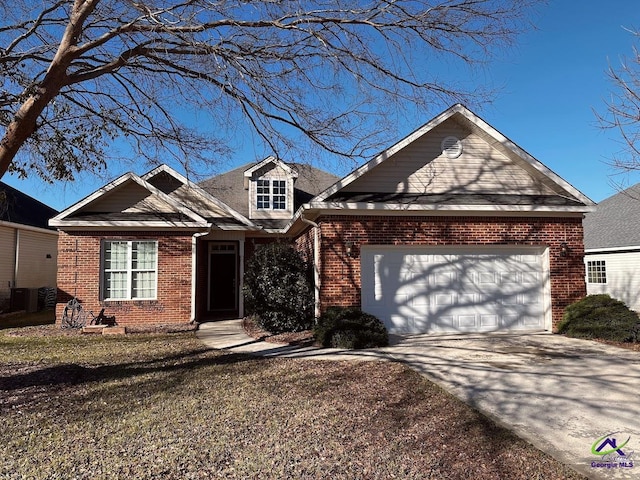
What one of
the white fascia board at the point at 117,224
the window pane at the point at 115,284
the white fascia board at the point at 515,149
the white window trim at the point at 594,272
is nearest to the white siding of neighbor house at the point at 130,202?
the white fascia board at the point at 117,224

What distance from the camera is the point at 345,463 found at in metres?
4.24

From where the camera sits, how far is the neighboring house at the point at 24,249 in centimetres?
1869

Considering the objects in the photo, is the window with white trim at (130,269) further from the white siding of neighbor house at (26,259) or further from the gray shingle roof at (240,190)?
the white siding of neighbor house at (26,259)

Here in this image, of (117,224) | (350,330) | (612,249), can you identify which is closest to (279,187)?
(117,224)

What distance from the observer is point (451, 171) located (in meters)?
12.3

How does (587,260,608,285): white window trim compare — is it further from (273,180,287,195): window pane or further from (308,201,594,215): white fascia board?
(273,180,287,195): window pane

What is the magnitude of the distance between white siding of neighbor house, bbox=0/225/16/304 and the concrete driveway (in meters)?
16.2

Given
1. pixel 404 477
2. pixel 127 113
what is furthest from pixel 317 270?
pixel 404 477

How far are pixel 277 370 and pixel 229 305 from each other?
35.6 feet

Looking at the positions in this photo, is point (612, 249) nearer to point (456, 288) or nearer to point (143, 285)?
point (456, 288)

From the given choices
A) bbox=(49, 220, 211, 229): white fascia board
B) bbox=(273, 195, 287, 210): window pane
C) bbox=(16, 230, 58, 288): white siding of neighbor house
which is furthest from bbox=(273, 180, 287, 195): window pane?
bbox=(16, 230, 58, 288): white siding of neighbor house

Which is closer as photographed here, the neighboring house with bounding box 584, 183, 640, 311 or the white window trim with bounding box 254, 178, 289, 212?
the neighboring house with bounding box 584, 183, 640, 311

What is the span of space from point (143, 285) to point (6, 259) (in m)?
8.38

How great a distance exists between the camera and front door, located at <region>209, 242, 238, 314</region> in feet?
57.2
